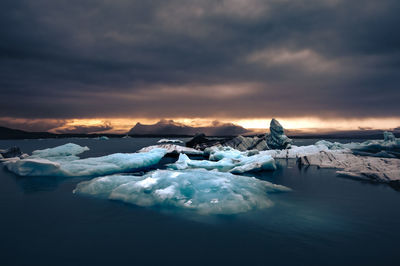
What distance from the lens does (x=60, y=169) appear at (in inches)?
539

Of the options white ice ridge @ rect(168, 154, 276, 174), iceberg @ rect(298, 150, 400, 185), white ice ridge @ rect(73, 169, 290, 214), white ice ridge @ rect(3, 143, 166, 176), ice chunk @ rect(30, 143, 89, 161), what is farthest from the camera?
ice chunk @ rect(30, 143, 89, 161)

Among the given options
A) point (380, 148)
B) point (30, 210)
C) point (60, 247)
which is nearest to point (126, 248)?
point (60, 247)

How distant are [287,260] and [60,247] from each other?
4707 millimetres

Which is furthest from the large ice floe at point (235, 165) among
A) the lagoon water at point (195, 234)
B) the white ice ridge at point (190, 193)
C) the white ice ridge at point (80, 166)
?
the lagoon water at point (195, 234)

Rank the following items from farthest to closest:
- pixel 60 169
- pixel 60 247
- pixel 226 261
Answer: pixel 60 169, pixel 60 247, pixel 226 261

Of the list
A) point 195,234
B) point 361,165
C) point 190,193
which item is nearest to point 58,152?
point 190,193

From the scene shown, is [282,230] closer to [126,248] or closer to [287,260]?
[287,260]

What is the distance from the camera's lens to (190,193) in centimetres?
780

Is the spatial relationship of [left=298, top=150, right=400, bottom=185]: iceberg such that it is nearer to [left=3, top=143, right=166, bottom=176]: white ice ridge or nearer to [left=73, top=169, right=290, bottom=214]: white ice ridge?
[left=73, top=169, right=290, bottom=214]: white ice ridge

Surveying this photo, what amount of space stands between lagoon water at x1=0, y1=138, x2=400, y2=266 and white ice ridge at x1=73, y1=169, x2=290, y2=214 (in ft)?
1.30

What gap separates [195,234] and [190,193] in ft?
7.63

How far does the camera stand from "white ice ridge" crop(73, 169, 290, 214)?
23.5 ft

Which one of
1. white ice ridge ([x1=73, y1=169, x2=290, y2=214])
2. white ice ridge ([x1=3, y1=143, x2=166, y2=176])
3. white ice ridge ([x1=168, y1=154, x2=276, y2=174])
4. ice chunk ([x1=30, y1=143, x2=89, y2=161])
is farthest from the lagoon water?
ice chunk ([x1=30, y1=143, x2=89, y2=161])

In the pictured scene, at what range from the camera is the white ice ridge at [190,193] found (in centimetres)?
715
